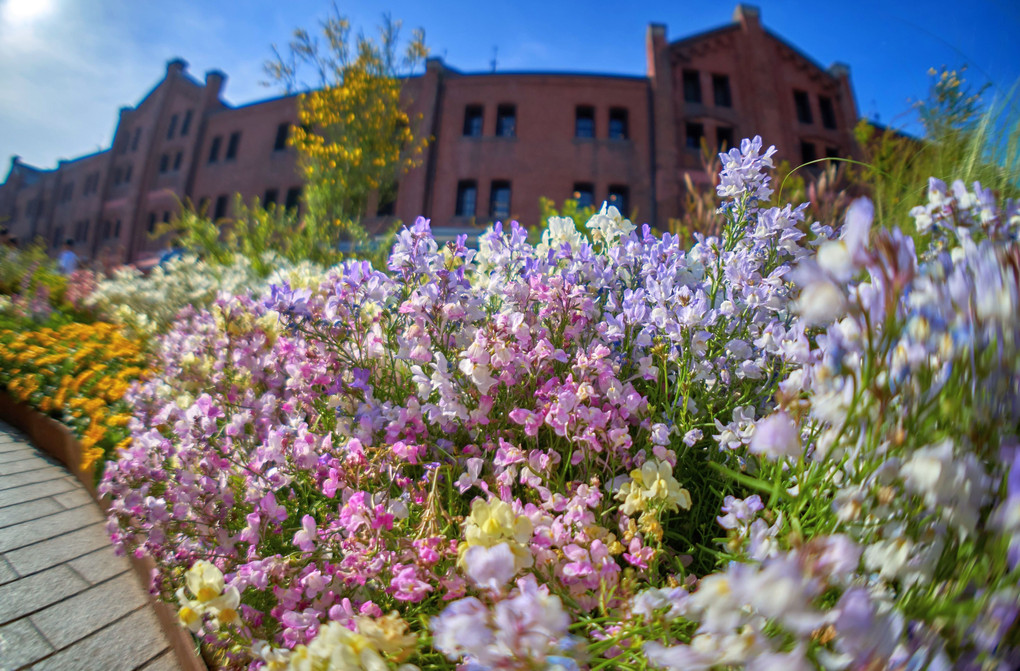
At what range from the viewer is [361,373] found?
1479mm

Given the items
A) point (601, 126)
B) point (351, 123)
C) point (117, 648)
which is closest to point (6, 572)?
point (117, 648)

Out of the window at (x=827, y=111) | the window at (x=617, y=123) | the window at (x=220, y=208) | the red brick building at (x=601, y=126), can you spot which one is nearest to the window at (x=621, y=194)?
the red brick building at (x=601, y=126)

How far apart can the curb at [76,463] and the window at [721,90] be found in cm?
1959

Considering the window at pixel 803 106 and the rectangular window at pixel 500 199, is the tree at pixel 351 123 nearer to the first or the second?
the rectangular window at pixel 500 199

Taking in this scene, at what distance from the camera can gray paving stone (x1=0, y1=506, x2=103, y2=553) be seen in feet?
7.04

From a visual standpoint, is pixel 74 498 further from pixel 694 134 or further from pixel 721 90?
pixel 721 90

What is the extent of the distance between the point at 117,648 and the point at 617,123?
728 inches

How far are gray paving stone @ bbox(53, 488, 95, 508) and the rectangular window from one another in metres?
14.4

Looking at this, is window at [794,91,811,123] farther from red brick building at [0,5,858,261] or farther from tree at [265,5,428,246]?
tree at [265,5,428,246]

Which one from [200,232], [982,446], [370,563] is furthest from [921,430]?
[200,232]

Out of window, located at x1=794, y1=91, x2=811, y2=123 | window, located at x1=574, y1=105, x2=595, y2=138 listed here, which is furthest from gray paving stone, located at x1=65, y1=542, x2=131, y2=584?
window, located at x1=794, y1=91, x2=811, y2=123

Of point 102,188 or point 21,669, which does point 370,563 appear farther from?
point 102,188

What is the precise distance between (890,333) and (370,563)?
1.04m

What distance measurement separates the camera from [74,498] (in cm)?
267
